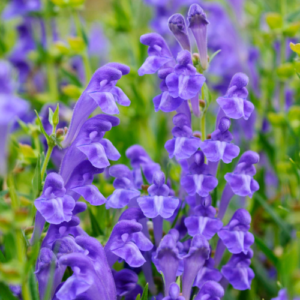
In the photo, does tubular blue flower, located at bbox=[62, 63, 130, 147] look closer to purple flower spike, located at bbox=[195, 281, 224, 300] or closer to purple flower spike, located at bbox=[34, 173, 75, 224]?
purple flower spike, located at bbox=[34, 173, 75, 224]

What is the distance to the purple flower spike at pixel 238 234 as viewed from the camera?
1.10m

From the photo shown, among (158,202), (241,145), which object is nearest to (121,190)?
(158,202)

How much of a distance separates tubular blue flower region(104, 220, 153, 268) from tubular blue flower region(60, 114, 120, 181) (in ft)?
0.58

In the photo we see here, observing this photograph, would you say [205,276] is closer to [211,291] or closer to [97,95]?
[211,291]

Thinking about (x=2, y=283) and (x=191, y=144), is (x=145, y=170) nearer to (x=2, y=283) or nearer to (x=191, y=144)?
(x=191, y=144)

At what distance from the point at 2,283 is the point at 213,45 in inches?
85.0

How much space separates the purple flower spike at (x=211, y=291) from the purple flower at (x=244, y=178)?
23 cm

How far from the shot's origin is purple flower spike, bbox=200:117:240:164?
1078mm

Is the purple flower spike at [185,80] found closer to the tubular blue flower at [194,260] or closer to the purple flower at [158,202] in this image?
the purple flower at [158,202]

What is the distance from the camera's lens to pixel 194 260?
106cm

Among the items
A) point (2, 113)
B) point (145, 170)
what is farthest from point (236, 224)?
point (2, 113)

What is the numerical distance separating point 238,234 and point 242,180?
0.14 m

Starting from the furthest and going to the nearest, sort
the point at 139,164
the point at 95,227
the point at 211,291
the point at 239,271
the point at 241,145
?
1. the point at 241,145
2. the point at 139,164
3. the point at 95,227
4. the point at 239,271
5. the point at 211,291

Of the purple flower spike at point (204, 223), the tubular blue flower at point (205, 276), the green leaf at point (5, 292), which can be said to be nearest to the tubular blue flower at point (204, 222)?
the purple flower spike at point (204, 223)
